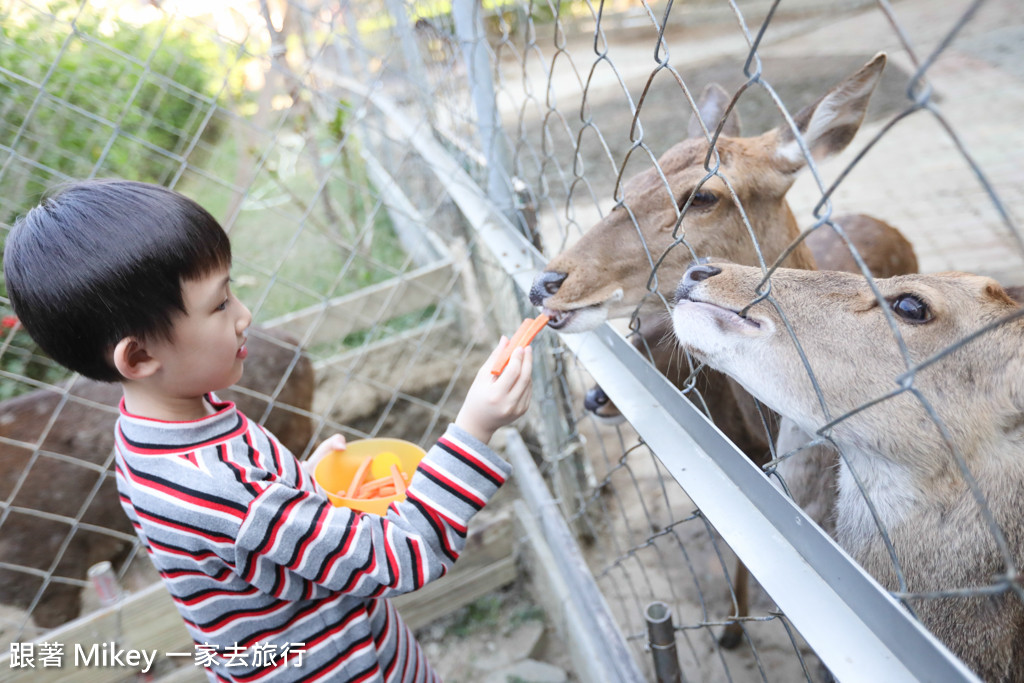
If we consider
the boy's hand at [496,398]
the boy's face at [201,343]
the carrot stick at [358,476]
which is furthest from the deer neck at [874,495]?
the boy's face at [201,343]

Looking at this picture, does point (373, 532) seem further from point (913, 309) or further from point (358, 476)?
point (913, 309)

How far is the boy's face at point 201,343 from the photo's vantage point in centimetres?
141

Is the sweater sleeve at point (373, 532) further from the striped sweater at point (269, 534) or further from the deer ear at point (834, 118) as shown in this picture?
the deer ear at point (834, 118)

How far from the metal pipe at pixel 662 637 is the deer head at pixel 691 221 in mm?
770

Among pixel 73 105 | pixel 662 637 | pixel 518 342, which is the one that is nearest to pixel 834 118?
pixel 518 342

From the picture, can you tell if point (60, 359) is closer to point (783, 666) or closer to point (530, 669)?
point (530, 669)

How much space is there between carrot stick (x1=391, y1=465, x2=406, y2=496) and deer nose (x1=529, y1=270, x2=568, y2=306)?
58 centimetres

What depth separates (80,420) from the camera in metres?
3.09

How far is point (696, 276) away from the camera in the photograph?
56.9 inches

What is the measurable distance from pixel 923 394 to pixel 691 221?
86 cm

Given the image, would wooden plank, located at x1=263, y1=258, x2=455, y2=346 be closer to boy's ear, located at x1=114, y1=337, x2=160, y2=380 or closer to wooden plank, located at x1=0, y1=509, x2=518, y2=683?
wooden plank, located at x1=0, y1=509, x2=518, y2=683

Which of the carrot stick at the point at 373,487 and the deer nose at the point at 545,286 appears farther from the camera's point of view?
the deer nose at the point at 545,286

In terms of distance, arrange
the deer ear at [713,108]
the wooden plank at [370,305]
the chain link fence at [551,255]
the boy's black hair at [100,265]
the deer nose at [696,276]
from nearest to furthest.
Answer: the chain link fence at [551,255]
the boy's black hair at [100,265]
the deer nose at [696,276]
the deer ear at [713,108]
the wooden plank at [370,305]

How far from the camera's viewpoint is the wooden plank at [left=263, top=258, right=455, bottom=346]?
4.28 m
